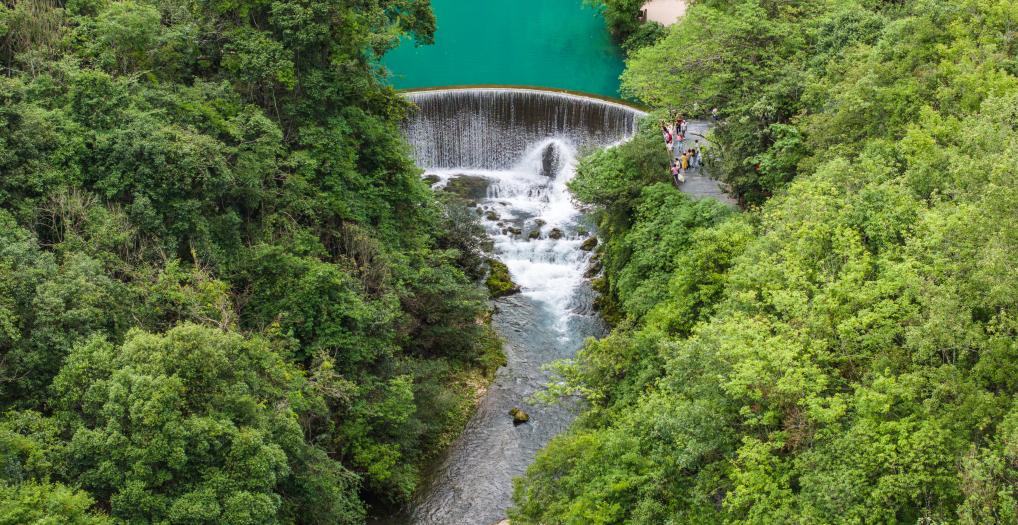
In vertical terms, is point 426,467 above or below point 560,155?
below

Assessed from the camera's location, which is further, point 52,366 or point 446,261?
point 446,261

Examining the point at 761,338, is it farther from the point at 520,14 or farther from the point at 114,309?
the point at 520,14

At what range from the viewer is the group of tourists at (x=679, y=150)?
32.5 m

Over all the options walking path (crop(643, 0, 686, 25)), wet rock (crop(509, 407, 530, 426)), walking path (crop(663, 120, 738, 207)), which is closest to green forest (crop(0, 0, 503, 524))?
wet rock (crop(509, 407, 530, 426))

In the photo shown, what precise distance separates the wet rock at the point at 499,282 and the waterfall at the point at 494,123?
8.44m

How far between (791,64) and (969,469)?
63.5 ft

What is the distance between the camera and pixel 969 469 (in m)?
13.4

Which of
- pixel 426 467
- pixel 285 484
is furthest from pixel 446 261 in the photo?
pixel 285 484

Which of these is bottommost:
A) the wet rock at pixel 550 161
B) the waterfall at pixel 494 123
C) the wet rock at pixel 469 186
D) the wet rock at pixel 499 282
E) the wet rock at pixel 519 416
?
the wet rock at pixel 519 416

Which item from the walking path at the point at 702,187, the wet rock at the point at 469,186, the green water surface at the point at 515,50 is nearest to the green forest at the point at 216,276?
the wet rock at the point at 469,186

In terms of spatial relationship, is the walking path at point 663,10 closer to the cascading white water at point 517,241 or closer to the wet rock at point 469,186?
the cascading white water at point 517,241

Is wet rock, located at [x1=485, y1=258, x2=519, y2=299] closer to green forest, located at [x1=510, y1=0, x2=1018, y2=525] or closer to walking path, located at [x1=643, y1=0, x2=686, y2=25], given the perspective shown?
green forest, located at [x1=510, y1=0, x2=1018, y2=525]

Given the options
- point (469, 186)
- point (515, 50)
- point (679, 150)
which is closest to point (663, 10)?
point (515, 50)

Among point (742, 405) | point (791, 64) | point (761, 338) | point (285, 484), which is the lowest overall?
point (285, 484)
